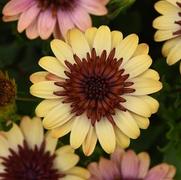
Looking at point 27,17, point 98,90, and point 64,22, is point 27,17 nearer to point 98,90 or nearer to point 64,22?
point 64,22

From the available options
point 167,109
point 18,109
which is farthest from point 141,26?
point 18,109

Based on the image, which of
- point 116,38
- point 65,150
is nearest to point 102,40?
point 116,38

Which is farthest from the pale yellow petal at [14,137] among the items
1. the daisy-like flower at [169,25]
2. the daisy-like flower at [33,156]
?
the daisy-like flower at [169,25]

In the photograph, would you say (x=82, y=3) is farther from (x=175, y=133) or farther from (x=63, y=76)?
(x=175, y=133)

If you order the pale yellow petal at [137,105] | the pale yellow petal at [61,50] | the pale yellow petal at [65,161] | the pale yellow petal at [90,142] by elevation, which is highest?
the pale yellow petal at [61,50]

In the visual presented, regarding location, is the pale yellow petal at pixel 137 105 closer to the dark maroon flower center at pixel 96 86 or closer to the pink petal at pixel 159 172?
the dark maroon flower center at pixel 96 86

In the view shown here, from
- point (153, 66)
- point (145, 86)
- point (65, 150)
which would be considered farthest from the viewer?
point (153, 66)
